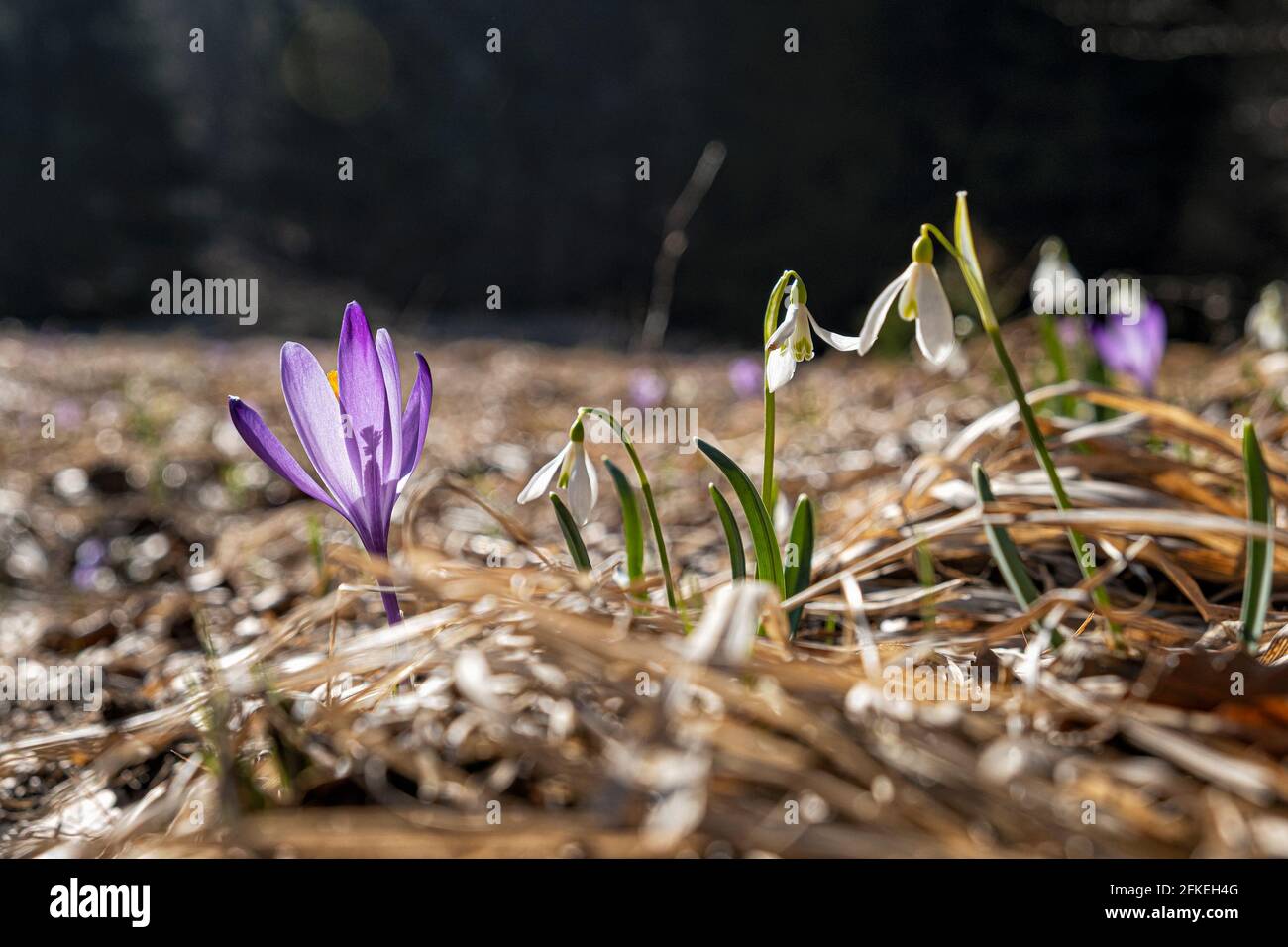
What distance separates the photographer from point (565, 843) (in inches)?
24.7

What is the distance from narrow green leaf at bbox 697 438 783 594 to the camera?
920 mm

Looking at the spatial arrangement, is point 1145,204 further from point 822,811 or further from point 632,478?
point 822,811

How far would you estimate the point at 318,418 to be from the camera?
906 mm

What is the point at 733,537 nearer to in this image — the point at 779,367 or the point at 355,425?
the point at 779,367

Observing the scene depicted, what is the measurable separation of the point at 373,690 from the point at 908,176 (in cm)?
1117

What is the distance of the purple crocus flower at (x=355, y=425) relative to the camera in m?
0.88

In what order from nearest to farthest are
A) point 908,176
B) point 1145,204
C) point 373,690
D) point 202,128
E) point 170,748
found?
point 373,690 → point 170,748 → point 1145,204 → point 908,176 → point 202,128

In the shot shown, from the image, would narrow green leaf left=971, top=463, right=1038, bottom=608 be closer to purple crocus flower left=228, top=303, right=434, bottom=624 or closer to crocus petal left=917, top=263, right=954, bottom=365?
crocus petal left=917, top=263, right=954, bottom=365

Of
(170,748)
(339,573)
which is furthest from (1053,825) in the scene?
(339,573)
